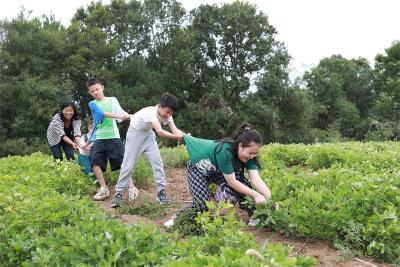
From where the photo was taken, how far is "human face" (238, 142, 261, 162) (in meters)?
4.26

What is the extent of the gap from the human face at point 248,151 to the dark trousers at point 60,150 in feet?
12.9

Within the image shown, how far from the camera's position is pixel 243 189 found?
14.1ft

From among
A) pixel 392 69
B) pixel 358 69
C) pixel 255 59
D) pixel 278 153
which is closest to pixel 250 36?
pixel 255 59

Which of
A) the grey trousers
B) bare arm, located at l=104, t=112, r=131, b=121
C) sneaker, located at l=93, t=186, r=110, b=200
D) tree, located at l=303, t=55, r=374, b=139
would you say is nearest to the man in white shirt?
the grey trousers

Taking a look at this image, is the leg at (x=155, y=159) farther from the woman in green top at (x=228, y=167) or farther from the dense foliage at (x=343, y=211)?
the dense foliage at (x=343, y=211)

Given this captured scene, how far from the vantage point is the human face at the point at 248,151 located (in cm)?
426

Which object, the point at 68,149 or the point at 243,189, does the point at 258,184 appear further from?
the point at 68,149

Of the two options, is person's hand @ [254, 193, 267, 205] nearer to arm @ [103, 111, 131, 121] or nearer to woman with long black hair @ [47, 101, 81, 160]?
arm @ [103, 111, 131, 121]

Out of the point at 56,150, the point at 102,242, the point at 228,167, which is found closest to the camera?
the point at 102,242

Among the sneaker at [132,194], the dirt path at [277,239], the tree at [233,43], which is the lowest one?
the dirt path at [277,239]

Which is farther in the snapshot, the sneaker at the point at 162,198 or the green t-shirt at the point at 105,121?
the green t-shirt at the point at 105,121

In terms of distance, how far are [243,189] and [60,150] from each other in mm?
4065

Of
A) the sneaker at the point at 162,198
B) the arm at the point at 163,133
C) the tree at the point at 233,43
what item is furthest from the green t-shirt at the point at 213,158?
the tree at the point at 233,43

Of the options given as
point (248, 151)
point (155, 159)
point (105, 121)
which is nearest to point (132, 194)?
point (155, 159)
